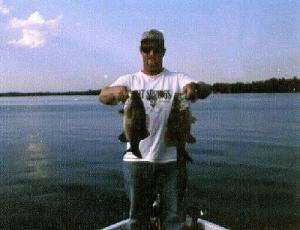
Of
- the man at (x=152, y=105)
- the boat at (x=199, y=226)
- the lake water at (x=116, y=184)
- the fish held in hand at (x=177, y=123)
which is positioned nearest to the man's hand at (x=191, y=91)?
the man at (x=152, y=105)

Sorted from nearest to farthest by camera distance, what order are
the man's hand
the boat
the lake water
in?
the man's hand
the boat
the lake water

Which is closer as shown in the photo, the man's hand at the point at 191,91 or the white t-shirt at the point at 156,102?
the man's hand at the point at 191,91

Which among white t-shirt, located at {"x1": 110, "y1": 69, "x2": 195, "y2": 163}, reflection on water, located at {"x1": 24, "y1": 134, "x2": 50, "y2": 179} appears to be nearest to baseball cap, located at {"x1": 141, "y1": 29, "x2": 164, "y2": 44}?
white t-shirt, located at {"x1": 110, "y1": 69, "x2": 195, "y2": 163}

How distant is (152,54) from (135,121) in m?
0.75

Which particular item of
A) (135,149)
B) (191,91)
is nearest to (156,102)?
(191,91)

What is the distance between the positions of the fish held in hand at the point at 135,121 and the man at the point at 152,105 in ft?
0.26

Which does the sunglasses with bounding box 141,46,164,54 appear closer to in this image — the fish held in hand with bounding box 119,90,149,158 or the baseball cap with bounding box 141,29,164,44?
the baseball cap with bounding box 141,29,164,44

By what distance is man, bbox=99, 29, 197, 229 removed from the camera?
4.80 m

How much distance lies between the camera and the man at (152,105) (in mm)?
4805

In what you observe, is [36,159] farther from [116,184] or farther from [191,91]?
[191,91]

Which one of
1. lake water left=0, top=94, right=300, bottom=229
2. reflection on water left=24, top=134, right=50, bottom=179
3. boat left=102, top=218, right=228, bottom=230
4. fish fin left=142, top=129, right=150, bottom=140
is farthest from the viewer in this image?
reflection on water left=24, top=134, right=50, bottom=179

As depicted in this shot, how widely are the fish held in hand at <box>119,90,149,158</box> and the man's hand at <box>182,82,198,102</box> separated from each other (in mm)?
469

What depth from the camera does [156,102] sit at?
4812 millimetres

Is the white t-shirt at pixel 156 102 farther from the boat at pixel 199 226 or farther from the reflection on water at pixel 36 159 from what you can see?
→ the reflection on water at pixel 36 159
